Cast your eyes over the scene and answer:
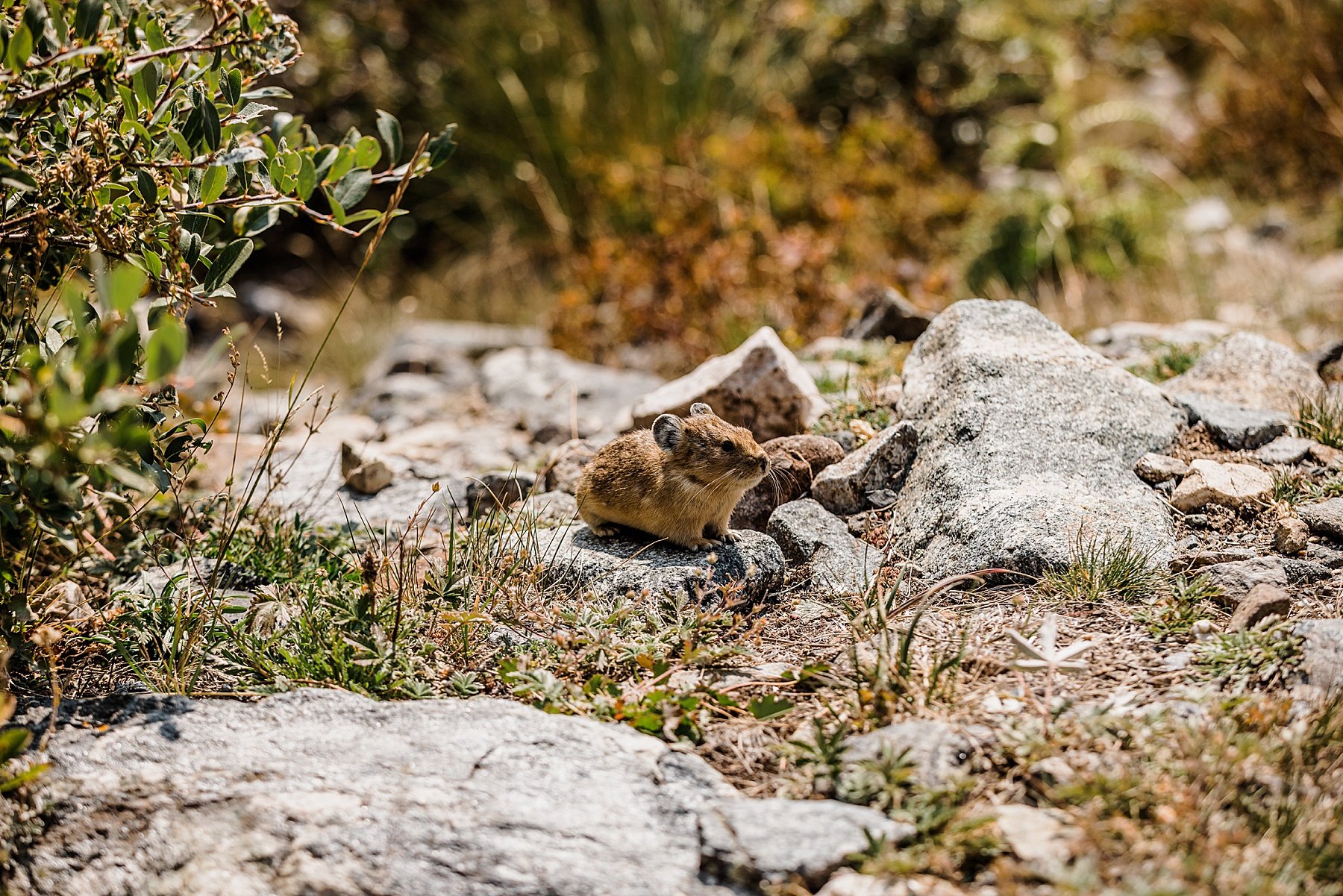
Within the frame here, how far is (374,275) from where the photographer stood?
12.0 m

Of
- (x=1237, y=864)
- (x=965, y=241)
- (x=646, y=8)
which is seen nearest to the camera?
(x=1237, y=864)

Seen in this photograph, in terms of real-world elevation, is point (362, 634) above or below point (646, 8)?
below

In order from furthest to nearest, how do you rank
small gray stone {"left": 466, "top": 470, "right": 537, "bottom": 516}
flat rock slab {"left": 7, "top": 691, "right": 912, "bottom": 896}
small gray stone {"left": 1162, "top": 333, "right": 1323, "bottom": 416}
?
small gray stone {"left": 1162, "top": 333, "right": 1323, "bottom": 416} < small gray stone {"left": 466, "top": 470, "right": 537, "bottom": 516} < flat rock slab {"left": 7, "top": 691, "right": 912, "bottom": 896}

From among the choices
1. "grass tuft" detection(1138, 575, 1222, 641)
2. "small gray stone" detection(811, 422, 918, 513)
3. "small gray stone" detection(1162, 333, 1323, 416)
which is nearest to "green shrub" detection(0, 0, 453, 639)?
"small gray stone" detection(811, 422, 918, 513)

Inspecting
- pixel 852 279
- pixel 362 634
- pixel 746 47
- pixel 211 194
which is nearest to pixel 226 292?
pixel 211 194

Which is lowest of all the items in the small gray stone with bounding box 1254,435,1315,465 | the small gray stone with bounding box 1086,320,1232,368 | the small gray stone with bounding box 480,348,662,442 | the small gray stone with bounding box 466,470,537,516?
the small gray stone with bounding box 480,348,662,442

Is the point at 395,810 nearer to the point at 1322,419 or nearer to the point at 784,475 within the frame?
the point at 784,475

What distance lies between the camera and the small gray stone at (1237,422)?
471 cm

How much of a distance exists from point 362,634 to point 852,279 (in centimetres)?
558

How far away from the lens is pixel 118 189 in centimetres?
356

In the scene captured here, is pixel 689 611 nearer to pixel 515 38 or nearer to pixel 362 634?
pixel 362 634

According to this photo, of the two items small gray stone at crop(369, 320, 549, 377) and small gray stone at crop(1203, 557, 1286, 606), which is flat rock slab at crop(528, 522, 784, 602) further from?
small gray stone at crop(369, 320, 549, 377)

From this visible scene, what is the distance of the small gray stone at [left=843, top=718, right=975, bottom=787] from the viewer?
9.64ft

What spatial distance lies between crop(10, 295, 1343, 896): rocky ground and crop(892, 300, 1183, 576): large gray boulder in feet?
0.06
